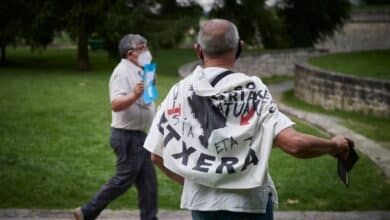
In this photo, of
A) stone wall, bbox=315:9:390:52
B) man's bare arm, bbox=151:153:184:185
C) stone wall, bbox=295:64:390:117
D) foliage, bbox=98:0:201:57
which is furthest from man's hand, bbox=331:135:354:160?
stone wall, bbox=315:9:390:52

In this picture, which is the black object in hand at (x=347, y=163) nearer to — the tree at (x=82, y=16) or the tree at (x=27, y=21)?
the tree at (x=82, y=16)

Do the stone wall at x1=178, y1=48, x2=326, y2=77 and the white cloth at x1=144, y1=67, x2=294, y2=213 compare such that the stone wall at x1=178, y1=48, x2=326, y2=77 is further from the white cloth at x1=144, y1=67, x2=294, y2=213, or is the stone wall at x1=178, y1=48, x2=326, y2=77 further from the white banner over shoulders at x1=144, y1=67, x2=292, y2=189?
the white banner over shoulders at x1=144, y1=67, x2=292, y2=189

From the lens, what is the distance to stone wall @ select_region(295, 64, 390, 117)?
14180 millimetres

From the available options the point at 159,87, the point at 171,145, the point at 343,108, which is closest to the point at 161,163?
the point at 171,145

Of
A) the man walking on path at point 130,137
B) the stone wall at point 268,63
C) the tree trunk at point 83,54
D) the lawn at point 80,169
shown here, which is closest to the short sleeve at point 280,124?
the man walking on path at point 130,137

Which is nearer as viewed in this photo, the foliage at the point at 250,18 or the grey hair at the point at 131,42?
the grey hair at the point at 131,42

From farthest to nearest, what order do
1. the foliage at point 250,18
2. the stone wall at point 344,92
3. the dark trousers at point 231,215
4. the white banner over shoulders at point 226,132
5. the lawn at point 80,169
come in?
the foliage at point 250,18, the stone wall at point 344,92, the lawn at point 80,169, the dark trousers at point 231,215, the white banner over shoulders at point 226,132

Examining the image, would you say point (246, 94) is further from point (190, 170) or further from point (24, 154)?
point (24, 154)

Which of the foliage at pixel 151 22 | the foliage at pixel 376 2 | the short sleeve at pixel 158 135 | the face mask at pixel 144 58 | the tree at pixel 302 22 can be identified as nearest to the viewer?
the short sleeve at pixel 158 135

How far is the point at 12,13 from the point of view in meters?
29.2

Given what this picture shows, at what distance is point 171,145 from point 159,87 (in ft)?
54.6

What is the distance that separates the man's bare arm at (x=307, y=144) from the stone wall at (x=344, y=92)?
35.0 feet

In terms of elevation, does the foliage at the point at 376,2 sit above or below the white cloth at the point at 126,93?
below

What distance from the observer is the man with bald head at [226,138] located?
11.7 feet
